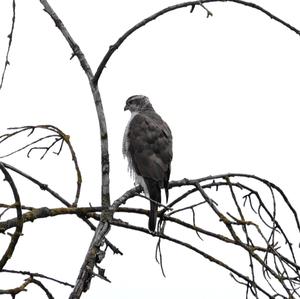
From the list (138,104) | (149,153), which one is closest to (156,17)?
(149,153)

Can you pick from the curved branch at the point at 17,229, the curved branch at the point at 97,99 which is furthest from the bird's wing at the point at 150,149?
the curved branch at the point at 17,229

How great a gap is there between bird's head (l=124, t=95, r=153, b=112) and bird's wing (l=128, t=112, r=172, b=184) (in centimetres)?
123

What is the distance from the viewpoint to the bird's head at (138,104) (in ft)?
32.2

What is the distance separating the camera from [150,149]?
321 inches

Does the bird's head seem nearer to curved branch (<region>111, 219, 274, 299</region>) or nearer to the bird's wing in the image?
the bird's wing

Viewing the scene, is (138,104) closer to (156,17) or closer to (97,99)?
(97,99)

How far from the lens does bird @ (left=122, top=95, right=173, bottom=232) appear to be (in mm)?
7906

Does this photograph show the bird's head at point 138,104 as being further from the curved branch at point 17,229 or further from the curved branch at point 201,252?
the curved branch at point 17,229

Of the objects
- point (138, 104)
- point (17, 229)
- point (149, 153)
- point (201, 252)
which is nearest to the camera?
point (17, 229)

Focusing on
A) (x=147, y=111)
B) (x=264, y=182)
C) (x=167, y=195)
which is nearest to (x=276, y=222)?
(x=264, y=182)

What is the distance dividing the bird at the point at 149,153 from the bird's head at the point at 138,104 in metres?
1.01

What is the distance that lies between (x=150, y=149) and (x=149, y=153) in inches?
2.1

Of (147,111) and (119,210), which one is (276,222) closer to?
(119,210)

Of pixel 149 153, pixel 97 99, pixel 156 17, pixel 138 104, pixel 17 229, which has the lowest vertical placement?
pixel 17 229
